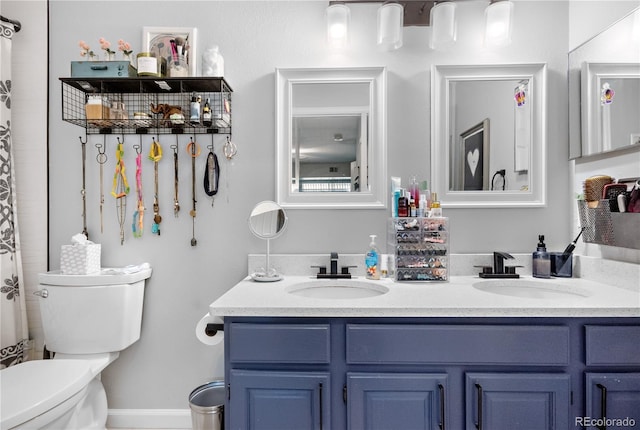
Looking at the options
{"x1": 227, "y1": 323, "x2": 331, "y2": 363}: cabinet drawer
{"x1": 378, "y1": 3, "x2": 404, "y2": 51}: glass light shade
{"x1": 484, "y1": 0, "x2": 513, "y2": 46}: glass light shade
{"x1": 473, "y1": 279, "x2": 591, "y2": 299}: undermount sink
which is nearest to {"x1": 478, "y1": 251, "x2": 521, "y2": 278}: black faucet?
{"x1": 473, "y1": 279, "x2": 591, "y2": 299}: undermount sink

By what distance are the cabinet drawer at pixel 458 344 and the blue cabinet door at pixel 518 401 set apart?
0.06 m

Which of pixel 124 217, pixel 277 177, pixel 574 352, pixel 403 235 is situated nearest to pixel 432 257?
pixel 403 235

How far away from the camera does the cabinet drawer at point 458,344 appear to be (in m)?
1.21

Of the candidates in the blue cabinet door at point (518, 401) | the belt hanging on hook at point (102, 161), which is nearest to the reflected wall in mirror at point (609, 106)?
→ the blue cabinet door at point (518, 401)

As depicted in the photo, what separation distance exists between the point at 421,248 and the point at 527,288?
21.0 inches

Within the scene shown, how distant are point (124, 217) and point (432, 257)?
1560 mm

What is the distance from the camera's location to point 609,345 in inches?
47.7

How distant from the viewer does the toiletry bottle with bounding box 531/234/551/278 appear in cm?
171

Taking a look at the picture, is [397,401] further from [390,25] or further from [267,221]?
[390,25]

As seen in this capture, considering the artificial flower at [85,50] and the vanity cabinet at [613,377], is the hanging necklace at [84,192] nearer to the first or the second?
the artificial flower at [85,50]

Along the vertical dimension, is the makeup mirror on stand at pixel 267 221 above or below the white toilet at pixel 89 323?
above

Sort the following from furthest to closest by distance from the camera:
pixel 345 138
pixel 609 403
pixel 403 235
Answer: pixel 345 138 → pixel 403 235 → pixel 609 403

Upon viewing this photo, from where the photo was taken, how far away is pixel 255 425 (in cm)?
123

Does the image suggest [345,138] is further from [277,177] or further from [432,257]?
[432,257]
